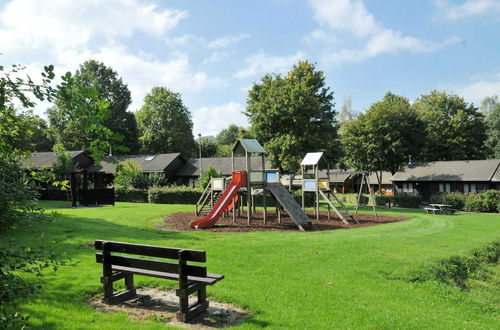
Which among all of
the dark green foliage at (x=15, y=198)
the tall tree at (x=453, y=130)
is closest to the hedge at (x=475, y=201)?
the tall tree at (x=453, y=130)

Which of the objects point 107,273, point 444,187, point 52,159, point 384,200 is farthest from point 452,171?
point 107,273

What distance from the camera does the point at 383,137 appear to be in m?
46.0

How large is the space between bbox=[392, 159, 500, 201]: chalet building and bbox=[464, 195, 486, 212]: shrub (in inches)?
294

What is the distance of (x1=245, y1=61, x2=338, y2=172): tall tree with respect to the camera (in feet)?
112

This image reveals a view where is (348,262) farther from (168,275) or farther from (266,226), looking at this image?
(266,226)

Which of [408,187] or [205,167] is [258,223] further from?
[408,187]

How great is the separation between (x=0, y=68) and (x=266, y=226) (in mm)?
16462

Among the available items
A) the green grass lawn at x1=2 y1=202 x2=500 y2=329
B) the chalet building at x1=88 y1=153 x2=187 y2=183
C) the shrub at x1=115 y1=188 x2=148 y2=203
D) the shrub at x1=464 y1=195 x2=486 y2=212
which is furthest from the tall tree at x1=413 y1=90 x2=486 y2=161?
the green grass lawn at x1=2 y1=202 x2=500 y2=329

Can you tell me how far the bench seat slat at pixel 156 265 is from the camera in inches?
228

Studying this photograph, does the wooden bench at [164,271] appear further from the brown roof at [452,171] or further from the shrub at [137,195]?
the brown roof at [452,171]

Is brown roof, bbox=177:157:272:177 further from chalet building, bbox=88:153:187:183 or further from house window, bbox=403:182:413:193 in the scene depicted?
house window, bbox=403:182:413:193

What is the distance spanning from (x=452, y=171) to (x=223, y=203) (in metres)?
35.0

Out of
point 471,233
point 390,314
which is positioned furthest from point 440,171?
point 390,314

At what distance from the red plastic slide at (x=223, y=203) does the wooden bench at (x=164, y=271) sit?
1109cm
